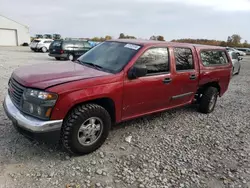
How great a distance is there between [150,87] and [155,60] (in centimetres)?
53

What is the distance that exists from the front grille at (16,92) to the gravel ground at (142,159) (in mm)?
733

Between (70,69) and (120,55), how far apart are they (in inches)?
35.6

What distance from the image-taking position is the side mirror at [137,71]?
3596 mm

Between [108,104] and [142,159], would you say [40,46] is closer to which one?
[108,104]

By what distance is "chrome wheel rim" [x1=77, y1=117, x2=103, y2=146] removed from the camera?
3.37 m

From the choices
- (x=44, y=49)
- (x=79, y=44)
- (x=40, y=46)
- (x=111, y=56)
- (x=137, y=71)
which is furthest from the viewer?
(x=44, y=49)

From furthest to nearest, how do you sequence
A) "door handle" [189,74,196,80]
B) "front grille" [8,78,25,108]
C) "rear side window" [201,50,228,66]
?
"rear side window" [201,50,228,66] < "door handle" [189,74,196,80] < "front grille" [8,78,25,108]

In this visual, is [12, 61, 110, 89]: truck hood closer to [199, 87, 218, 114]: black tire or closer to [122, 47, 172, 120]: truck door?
[122, 47, 172, 120]: truck door

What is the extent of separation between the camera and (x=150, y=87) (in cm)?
402

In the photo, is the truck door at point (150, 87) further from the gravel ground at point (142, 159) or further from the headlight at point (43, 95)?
the headlight at point (43, 95)

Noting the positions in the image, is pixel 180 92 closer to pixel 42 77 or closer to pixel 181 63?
pixel 181 63

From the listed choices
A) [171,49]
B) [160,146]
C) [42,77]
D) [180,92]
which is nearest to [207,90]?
[180,92]

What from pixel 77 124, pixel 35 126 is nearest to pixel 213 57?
pixel 77 124

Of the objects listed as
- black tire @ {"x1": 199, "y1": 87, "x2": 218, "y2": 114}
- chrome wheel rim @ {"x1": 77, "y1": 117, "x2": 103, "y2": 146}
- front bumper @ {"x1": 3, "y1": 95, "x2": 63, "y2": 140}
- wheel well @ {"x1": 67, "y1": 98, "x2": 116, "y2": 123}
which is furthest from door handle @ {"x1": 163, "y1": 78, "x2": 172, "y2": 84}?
front bumper @ {"x1": 3, "y1": 95, "x2": 63, "y2": 140}
